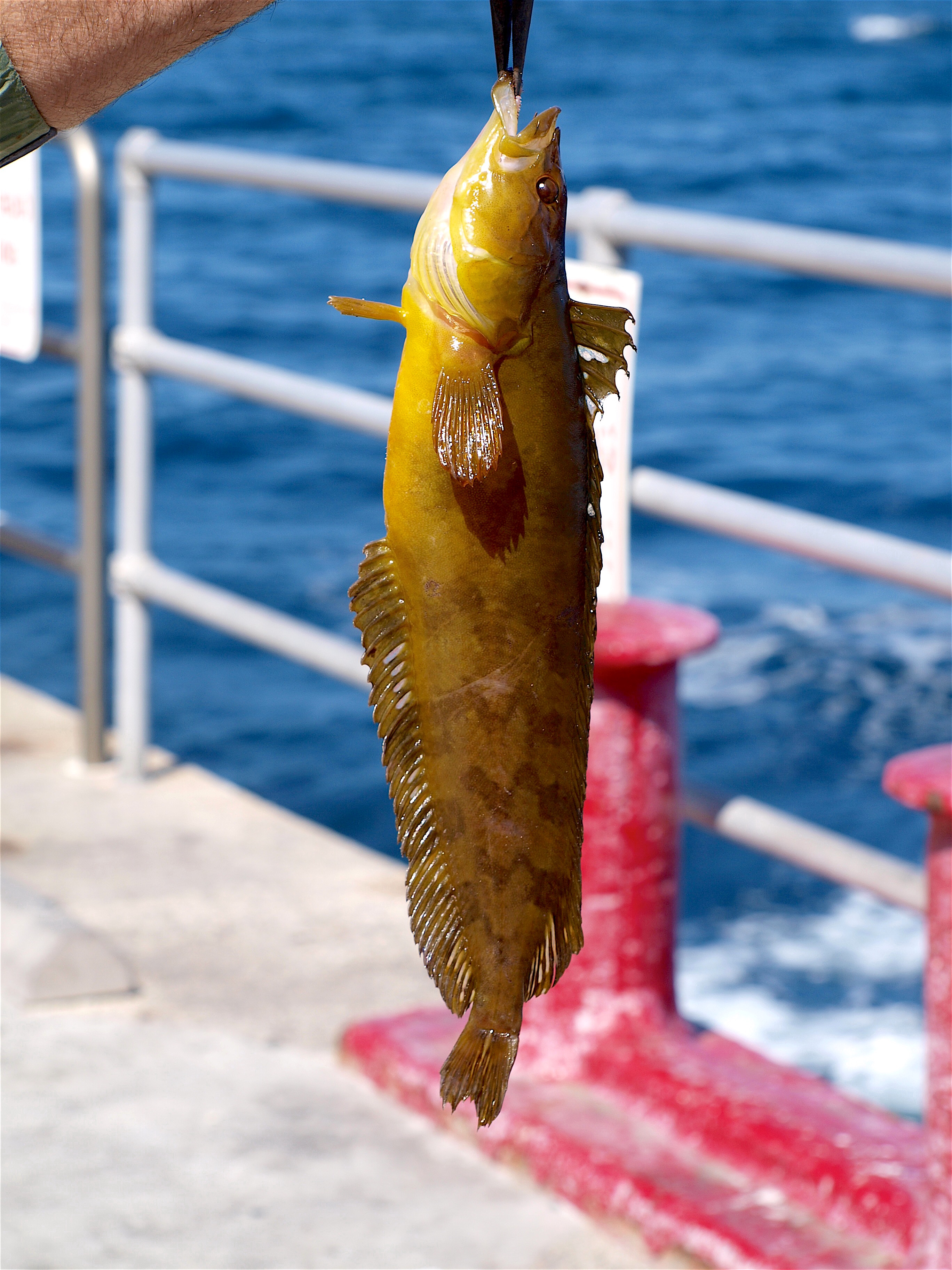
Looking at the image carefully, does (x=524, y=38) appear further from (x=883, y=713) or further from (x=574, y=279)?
(x=883, y=713)

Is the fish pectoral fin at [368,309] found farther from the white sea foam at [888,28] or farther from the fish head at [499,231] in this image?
the white sea foam at [888,28]

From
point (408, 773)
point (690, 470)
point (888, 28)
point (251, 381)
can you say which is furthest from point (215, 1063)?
point (888, 28)

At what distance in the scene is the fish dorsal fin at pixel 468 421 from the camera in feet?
3.57

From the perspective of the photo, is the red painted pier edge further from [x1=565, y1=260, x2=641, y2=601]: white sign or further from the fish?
the fish

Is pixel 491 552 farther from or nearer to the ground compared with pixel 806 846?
farther from the ground

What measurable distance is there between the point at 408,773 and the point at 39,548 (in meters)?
3.51

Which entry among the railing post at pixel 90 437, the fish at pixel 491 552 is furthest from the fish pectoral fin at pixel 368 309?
the railing post at pixel 90 437

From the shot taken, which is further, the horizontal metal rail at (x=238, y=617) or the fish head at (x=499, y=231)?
the horizontal metal rail at (x=238, y=617)

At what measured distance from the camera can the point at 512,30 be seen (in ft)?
3.52

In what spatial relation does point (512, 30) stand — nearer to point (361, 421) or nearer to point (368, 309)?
point (368, 309)

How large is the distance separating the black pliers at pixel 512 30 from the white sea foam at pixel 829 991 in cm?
319

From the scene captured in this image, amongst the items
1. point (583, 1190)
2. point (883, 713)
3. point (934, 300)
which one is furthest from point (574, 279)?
point (934, 300)

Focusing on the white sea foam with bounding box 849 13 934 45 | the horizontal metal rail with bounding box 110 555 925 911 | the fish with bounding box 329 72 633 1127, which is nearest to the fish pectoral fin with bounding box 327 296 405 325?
the fish with bounding box 329 72 633 1127

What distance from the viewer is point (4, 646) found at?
8.46 metres
